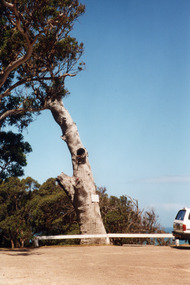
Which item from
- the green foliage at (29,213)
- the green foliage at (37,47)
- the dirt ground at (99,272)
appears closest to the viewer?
the dirt ground at (99,272)

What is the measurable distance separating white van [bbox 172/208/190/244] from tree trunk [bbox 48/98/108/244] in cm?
412

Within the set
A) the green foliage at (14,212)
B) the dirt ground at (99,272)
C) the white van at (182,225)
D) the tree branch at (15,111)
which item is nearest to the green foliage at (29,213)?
the green foliage at (14,212)

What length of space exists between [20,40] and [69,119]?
6.21 m

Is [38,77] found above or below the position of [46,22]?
below

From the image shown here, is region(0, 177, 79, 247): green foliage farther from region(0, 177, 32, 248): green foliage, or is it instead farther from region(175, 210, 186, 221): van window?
region(175, 210, 186, 221): van window

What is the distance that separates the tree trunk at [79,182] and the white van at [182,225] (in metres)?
4.12

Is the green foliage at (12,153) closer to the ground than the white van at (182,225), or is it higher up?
higher up

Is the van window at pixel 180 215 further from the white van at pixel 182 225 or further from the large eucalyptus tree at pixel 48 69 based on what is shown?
the large eucalyptus tree at pixel 48 69

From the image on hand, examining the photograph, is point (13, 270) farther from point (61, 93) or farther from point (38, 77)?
point (61, 93)

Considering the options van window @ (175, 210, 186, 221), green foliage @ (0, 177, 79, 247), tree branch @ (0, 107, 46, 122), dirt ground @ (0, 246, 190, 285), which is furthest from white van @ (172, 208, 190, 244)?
tree branch @ (0, 107, 46, 122)

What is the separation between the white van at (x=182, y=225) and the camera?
560 inches

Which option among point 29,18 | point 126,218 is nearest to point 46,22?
point 29,18

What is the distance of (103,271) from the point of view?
8414mm

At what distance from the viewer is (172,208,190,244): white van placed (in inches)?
560
